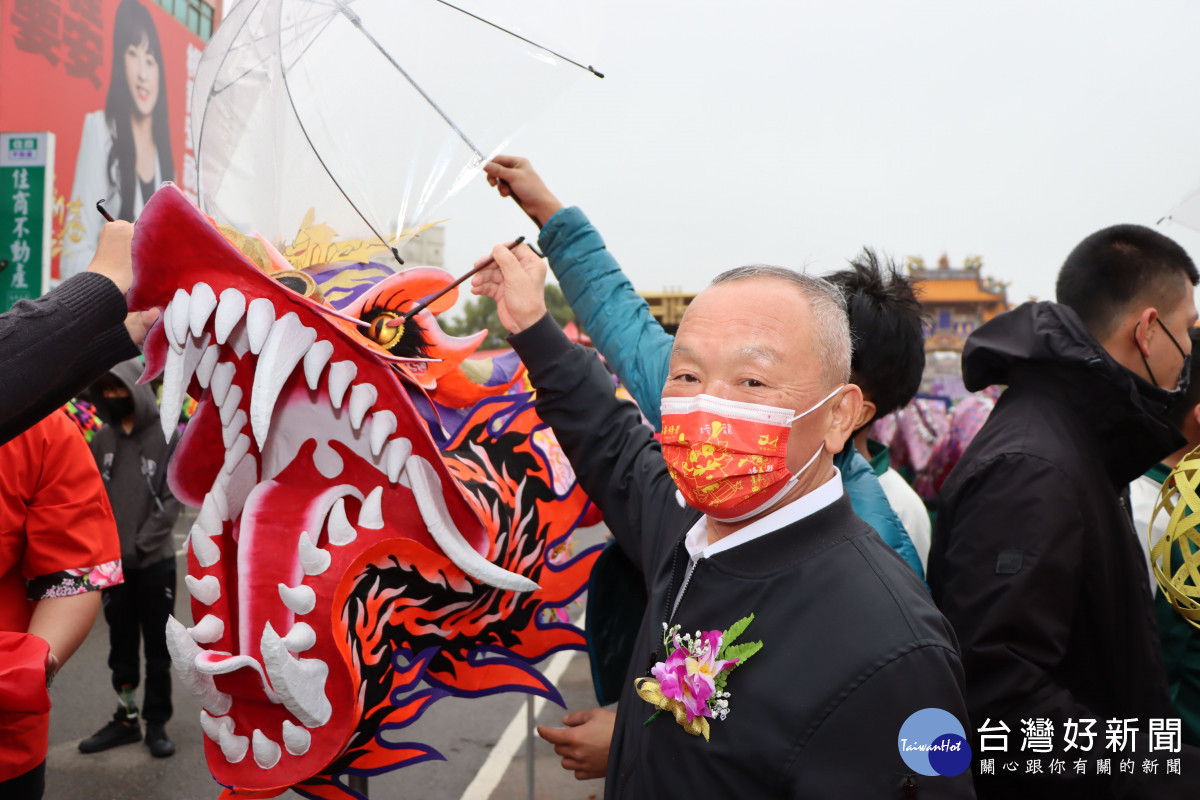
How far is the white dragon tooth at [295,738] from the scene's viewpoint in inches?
60.2

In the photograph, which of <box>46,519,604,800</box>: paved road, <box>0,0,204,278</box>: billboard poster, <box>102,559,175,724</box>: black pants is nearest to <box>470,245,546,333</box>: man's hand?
<box>46,519,604,800</box>: paved road

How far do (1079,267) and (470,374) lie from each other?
1.61m

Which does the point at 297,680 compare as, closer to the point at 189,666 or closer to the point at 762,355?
the point at 189,666

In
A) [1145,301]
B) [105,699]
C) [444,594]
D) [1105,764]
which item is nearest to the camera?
[1105,764]

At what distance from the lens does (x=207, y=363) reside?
1428 millimetres

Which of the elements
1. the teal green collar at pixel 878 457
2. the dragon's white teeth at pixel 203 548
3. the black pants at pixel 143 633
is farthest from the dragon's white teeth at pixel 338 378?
the black pants at pixel 143 633

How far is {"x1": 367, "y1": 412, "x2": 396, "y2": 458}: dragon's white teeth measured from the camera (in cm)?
152

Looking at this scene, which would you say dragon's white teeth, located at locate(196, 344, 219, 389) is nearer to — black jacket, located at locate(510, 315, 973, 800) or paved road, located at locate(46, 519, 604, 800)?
black jacket, located at locate(510, 315, 973, 800)

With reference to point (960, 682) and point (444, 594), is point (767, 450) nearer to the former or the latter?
point (960, 682)

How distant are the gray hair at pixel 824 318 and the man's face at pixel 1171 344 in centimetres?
118

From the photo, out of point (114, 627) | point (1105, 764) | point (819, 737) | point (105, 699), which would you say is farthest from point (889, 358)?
point (105, 699)

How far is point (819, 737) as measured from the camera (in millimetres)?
1054

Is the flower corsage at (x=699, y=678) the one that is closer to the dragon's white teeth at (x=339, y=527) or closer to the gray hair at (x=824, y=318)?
the gray hair at (x=824, y=318)

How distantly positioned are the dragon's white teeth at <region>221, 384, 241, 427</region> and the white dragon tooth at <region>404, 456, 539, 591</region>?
1.02 ft
